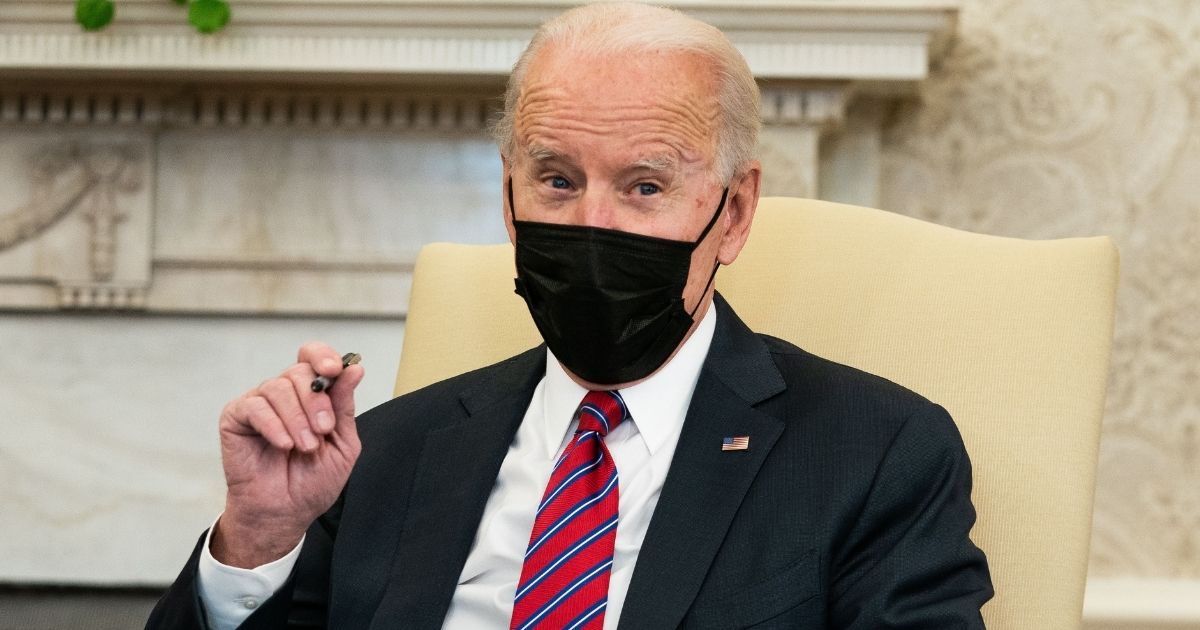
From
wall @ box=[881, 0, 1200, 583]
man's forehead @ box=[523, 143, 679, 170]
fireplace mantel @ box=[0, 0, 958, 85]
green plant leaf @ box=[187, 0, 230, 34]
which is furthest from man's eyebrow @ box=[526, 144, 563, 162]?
wall @ box=[881, 0, 1200, 583]

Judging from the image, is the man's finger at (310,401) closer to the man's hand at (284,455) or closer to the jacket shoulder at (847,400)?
the man's hand at (284,455)

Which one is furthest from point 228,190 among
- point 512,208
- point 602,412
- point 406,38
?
point 602,412

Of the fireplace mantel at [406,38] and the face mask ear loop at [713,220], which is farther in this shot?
the fireplace mantel at [406,38]

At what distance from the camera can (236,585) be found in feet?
4.33

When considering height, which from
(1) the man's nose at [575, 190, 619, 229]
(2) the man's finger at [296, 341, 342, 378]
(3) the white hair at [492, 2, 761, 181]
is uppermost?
(3) the white hair at [492, 2, 761, 181]

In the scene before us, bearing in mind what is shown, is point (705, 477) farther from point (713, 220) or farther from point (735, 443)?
point (713, 220)

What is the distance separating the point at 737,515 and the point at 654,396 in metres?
0.18

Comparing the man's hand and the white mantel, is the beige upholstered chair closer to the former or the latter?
the man's hand

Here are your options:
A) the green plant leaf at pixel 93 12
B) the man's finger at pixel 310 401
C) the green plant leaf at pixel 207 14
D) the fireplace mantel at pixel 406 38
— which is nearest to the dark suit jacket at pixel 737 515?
the man's finger at pixel 310 401

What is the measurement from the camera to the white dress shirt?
1322 mm

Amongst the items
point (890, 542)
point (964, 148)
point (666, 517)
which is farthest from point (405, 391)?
point (964, 148)

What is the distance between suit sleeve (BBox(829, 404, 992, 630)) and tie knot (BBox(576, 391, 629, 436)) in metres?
0.28

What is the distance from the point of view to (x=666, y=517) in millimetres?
1277

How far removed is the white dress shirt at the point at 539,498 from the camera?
1.32 m
